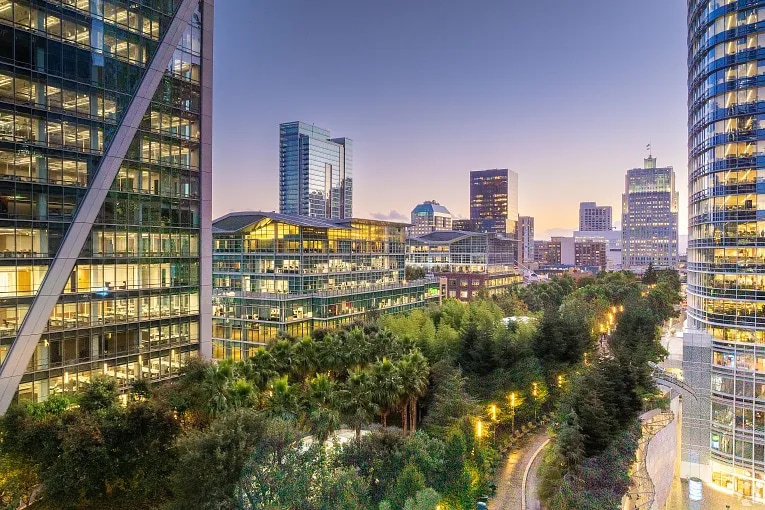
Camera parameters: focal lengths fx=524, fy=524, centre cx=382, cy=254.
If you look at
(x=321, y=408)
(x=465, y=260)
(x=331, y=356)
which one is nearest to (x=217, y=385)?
(x=321, y=408)

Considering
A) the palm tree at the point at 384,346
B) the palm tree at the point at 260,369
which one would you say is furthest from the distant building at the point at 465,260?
the palm tree at the point at 260,369

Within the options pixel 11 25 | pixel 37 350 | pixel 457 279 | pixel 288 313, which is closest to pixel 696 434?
pixel 288 313

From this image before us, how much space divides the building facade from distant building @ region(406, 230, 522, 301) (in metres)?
66.2

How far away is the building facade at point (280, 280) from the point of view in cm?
8244

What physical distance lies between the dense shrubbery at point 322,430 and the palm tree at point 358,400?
12cm

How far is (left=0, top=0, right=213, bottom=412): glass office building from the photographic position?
4275 centimetres

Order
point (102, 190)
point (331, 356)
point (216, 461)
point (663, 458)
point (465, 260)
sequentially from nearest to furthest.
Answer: point (216, 461)
point (102, 190)
point (331, 356)
point (663, 458)
point (465, 260)

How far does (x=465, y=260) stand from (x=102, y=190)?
12559 centimetres

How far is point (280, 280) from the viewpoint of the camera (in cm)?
8394

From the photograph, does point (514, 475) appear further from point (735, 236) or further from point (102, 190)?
point (102, 190)

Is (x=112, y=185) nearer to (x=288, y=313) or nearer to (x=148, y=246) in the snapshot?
(x=148, y=246)

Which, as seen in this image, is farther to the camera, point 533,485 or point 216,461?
point 533,485

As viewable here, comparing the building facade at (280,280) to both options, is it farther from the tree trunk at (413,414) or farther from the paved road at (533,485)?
the paved road at (533,485)

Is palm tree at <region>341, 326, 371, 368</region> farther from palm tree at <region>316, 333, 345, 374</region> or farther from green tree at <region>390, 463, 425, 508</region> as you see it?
green tree at <region>390, 463, 425, 508</region>
